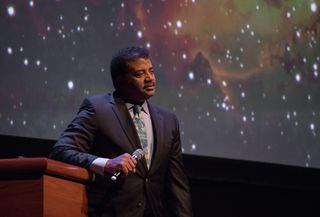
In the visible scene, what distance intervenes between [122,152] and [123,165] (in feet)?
0.88

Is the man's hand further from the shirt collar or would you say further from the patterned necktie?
the shirt collar

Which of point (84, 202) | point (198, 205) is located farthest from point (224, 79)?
point (84, 202)

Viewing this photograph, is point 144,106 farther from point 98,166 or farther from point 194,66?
point 194,66

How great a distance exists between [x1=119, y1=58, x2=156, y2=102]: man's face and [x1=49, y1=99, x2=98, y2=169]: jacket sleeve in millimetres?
151

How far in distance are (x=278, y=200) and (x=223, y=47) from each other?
3.69 ft

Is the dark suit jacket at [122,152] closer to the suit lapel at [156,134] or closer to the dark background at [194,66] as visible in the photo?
the suit lapel at [156,134]

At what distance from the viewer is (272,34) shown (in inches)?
134

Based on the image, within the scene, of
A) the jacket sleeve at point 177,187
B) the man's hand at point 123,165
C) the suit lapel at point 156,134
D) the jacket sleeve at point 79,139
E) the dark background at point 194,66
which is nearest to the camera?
the man's hand at point 123,165

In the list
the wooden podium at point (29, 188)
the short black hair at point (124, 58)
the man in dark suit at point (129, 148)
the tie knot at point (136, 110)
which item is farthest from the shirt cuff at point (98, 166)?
the short black hair at point (124, 58)

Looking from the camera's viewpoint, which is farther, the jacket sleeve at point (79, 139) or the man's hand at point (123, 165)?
the jacket sleeve at point (79, 139)

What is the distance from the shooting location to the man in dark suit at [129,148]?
5.76 feet

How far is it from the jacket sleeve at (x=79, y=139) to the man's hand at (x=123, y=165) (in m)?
0.10

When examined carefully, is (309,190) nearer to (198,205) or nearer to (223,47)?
(198,205)

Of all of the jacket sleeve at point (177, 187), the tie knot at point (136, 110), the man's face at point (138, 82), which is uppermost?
the man's face at point (138, 82)
